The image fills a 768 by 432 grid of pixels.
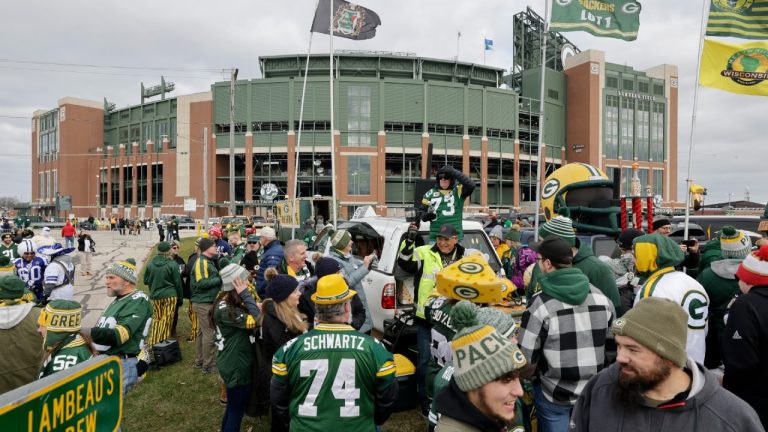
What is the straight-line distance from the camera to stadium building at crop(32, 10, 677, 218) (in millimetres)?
54562

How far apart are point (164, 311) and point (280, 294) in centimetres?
478

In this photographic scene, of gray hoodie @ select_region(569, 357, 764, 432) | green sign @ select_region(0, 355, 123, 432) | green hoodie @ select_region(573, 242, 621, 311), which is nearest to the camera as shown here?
green sign @ select_region(0, 355, 123, 432)

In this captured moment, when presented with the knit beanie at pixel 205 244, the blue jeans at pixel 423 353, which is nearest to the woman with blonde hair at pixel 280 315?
the blue jeans at pixel 423 353

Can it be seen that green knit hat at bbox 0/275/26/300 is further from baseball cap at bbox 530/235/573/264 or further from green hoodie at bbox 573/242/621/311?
green hoodie at bbox 573/242/621/311

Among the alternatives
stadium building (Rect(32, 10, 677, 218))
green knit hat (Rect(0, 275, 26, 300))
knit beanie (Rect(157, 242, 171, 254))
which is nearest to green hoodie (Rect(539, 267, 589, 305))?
green knit hat (Rect(0, 275, 26, 300))

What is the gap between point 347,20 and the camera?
13.7 meters

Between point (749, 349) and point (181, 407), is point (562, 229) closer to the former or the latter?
point (749, 349)

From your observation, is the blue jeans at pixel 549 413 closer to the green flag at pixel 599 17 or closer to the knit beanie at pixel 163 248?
the knit beanie at pixel 163 248

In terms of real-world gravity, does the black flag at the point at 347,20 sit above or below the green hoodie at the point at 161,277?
above

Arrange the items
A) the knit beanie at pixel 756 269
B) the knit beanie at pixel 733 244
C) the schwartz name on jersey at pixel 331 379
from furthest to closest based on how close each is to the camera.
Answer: the knit beanie at pixel 733 244 < the knit beanie at pixel 756 269 < the schwartz name on jersey at pixel 331 379

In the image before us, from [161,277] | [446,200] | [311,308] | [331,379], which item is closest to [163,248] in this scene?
[161,277]

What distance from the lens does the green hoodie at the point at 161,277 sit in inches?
287

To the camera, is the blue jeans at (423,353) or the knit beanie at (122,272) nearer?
the knit beanie at (122,272)

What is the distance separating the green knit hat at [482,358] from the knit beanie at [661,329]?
0.48 meters
